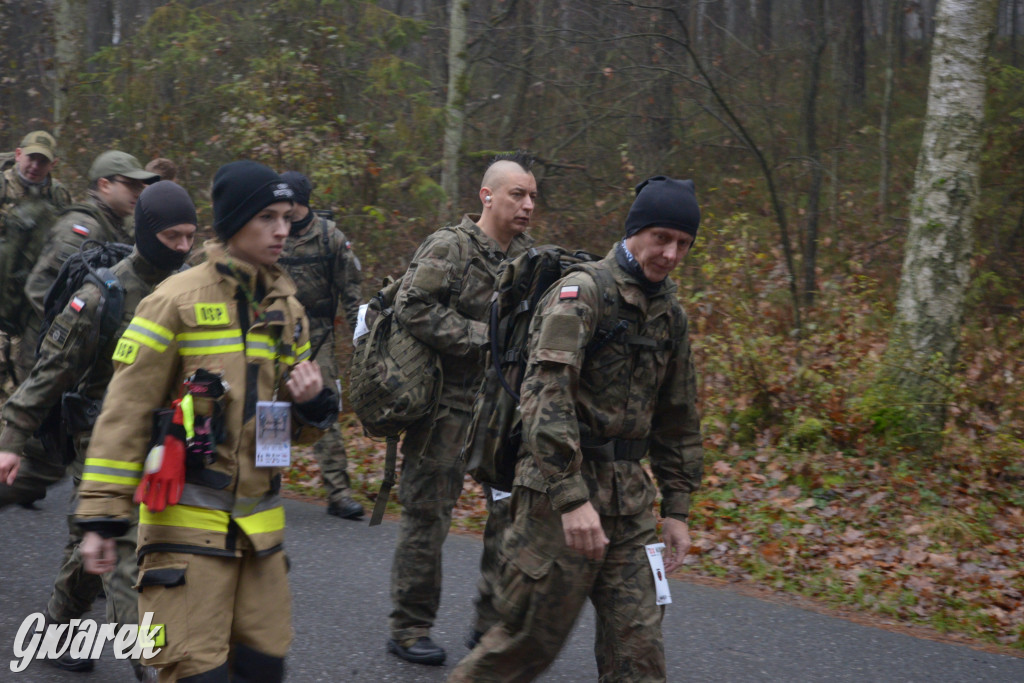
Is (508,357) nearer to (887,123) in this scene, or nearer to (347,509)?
(347,509)

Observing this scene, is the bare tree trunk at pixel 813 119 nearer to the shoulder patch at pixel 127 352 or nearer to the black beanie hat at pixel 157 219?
the black beanie hat at pixel 157 219

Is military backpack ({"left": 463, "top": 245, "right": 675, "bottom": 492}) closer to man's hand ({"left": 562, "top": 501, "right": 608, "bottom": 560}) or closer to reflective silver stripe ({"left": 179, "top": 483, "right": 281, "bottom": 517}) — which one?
man's hand ({"left": 562, "top": 501, "right": 608, "bottom": 560})

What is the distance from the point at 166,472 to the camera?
10.2ft

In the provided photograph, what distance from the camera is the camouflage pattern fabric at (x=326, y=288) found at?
7691mm

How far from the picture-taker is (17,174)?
7.79 m

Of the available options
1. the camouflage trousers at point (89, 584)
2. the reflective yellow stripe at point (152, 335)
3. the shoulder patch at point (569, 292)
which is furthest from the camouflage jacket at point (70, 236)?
the shoulder patch at point (569, 292)

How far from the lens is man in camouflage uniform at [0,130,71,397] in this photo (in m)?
A: 6.98

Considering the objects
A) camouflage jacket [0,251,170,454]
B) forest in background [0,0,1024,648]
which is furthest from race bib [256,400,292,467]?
forest in background [0,0,1024,648]

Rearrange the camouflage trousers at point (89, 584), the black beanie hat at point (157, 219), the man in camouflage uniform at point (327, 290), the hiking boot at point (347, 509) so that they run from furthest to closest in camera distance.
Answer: the hiking boot at point (347, 509) < the man in camouflage uniform at point (327, 290) < the black beanie hat at point (157, 219) < the camouflage trousers at point (89, 584)

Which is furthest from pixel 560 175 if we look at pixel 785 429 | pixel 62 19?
pixel 62 19

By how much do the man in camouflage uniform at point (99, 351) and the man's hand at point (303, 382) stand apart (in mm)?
912

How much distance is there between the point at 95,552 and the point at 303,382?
805mm

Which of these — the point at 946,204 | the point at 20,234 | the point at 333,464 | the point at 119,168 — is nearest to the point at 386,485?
the point at 119,168

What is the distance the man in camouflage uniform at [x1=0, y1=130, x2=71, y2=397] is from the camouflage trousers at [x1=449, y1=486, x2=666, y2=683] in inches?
183
